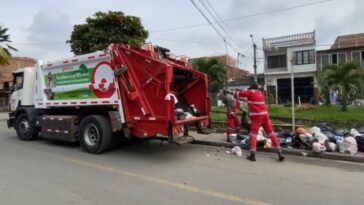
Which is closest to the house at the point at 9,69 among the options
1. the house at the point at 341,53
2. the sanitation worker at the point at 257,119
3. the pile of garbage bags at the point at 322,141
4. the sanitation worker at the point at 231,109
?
the house at the point at 341,53

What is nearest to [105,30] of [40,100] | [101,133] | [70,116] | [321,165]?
[40,100]

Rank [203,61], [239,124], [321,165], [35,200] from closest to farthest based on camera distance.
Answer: [35,200] < [321,165] < [239,124] < [203,61]

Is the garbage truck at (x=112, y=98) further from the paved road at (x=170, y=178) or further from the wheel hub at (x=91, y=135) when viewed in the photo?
the paved road at (x=170, y=178)

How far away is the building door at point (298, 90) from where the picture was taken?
38.0m

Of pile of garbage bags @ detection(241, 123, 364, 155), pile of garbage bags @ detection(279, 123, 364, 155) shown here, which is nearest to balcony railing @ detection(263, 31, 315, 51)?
pile of garbage bags @ detection(241, 123, 364, 155)

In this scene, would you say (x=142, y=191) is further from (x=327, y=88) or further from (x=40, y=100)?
(x=327, y=88)

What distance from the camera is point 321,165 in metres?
7.55

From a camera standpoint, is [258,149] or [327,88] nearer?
[258,149]

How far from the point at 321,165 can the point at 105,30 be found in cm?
1617

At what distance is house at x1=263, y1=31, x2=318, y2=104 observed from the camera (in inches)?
1508

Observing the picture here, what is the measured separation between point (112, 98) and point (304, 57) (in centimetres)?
3393

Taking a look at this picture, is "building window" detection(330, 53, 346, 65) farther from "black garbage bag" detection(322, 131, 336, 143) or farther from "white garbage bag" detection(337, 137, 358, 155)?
"white garbage bag" detection(337, 137, 358, 155)

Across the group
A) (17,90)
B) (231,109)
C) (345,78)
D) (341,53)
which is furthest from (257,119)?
(341,53)

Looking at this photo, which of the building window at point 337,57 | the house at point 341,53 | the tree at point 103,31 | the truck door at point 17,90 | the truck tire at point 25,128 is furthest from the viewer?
the building window at point 337,57
